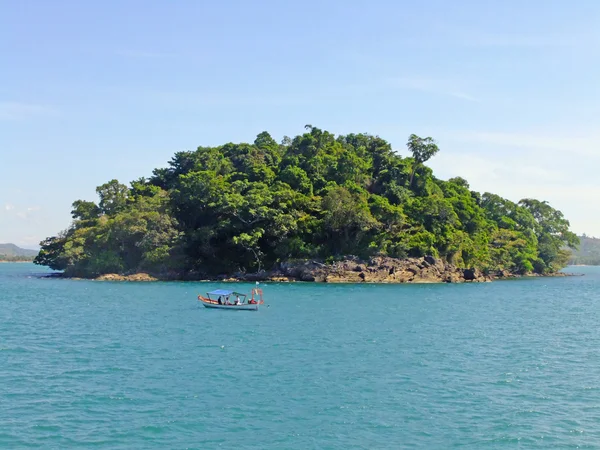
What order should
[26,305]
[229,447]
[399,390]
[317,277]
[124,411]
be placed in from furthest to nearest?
[317,277]
[26,305]
[399,390]
[124,411]
[229,447]

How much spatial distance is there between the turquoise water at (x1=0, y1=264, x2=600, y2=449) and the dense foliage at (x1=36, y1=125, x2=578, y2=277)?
130 ft

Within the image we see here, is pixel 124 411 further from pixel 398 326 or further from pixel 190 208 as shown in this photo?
pixel 190 208

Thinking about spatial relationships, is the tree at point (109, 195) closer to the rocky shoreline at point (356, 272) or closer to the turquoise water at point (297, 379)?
the rocky shoreline at point (356, 272)

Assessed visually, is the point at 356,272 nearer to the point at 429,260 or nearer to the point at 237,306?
the point at 429,260

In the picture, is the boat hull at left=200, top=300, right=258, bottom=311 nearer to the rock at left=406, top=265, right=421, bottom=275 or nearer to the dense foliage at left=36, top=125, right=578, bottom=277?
the dense foliage at left=36, top=125, right=578, bottom=277

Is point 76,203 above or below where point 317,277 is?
above

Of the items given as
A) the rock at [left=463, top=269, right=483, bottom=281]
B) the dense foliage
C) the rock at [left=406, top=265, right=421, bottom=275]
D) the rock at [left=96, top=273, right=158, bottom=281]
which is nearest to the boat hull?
the dense foliage

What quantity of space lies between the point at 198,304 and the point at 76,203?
2591 inches

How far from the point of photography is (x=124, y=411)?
23.5 metres

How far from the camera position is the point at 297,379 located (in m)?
28.7

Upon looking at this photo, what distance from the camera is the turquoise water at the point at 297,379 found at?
21297 mm

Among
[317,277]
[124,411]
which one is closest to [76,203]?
[317,277]

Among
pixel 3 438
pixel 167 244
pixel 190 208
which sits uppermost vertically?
pixel 190 208

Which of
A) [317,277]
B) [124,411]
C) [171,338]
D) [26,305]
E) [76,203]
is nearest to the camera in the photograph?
[124,411]
